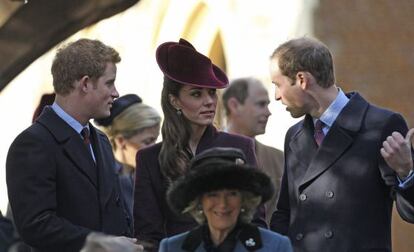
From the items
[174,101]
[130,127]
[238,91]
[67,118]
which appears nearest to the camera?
[67,118]

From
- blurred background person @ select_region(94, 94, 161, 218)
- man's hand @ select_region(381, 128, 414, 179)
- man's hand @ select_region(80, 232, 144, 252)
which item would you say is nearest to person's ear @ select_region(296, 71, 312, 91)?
man's hand @ select_region(381, 128, 414, 179)

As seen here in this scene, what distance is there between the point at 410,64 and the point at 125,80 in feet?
15.7

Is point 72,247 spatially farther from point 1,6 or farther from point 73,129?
point 1,6

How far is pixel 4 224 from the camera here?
8375 mm

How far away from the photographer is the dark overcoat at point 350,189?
23.3ft

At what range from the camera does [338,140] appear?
7203mm

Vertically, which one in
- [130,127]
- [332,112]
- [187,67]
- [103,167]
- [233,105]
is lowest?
[130,127]

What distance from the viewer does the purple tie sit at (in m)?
7.37

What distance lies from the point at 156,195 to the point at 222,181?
3.58 ft

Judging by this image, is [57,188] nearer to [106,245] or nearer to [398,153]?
[106,245]

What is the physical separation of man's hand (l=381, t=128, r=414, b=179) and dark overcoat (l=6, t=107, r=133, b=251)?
1398 millimetres

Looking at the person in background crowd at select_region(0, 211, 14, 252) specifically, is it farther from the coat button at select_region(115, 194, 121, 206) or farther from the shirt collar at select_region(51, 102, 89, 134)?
the shirt collar at select_region(51, 102, 89, 134)

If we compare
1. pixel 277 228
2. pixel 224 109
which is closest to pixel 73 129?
pixel 277 228

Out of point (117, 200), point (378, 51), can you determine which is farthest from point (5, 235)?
point (378, 51)
